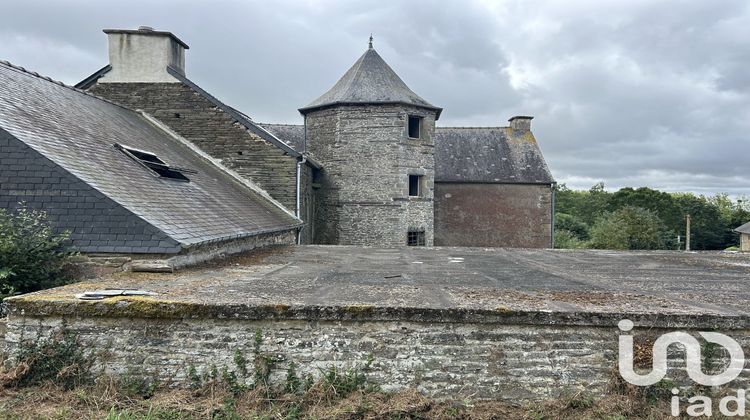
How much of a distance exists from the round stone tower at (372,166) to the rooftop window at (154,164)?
29.8 ft

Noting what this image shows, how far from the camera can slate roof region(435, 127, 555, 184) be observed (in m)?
24.2

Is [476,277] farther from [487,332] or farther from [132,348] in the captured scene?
[132,348]

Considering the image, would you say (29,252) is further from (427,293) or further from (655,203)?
(655,203)

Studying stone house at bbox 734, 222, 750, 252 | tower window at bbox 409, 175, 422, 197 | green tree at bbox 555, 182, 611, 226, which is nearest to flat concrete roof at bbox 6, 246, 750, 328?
tower window at bbox 409, 175, 422, 197

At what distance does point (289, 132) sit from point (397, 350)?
2138 cm

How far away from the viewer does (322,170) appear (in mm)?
18922

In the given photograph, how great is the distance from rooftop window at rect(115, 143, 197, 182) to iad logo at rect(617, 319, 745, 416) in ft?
26.9

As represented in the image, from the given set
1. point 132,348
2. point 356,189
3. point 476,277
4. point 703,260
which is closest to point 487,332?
point 476,277

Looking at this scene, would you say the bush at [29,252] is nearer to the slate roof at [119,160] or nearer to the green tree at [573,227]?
the slate roof at [119,160]

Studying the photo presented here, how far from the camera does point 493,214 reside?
24.3 m

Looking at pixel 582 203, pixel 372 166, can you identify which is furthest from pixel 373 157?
pixel 582 203

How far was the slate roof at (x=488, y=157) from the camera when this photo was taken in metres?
24.2

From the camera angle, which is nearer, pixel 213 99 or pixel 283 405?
pixel 283 405

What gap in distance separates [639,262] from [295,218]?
915 centimetres
